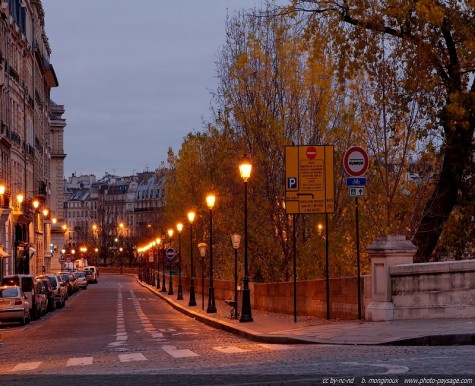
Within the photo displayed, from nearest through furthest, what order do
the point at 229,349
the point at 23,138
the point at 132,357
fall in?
the point at 132,357, the point at 229,349, the point at 23,138

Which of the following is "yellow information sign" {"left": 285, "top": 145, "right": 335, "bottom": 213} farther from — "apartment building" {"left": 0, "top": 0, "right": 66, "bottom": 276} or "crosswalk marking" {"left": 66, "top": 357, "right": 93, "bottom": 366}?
"apartment building" {"left": 0, "top": 0, "right": 66, "bottom": 276}

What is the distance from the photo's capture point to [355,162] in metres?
26.6

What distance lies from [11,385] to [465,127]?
1851 cm

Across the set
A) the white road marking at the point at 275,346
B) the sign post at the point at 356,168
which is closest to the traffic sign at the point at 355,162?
the sign post at the point at 356,168

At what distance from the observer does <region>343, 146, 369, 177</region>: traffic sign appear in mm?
26531

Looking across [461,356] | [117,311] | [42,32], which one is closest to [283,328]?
[461,356]

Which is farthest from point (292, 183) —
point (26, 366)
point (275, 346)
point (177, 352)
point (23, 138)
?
point (23, 138)

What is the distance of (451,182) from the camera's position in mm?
33906

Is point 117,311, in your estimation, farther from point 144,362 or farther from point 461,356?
point 461,356

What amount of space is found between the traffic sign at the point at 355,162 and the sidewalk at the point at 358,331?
3537 millimetres

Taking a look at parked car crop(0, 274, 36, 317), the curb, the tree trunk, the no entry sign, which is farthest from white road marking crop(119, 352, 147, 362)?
parked car crop(0, 274, 36, 317)

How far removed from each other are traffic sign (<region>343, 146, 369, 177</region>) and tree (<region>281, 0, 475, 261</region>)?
5.24 meters

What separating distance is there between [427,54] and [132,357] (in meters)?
13.8

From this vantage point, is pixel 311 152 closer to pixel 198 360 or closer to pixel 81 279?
pixel 198 360
